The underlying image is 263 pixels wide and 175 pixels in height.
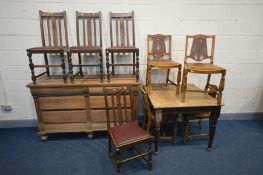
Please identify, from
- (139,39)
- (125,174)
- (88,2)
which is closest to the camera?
(125,174)

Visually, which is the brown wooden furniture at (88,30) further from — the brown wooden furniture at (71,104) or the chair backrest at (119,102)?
the chair backrest at (119,102)

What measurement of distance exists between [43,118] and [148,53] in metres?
1.67

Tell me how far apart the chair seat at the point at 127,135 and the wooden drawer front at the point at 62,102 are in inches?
24.9

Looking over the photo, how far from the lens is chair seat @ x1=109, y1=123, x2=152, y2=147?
1904mm

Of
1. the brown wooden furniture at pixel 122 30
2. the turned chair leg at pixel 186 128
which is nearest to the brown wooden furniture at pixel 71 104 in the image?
the brown wooden furniture at pixel 122 30

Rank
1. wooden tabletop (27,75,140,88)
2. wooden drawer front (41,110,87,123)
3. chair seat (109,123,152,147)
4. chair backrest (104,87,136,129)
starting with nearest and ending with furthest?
chair seat (109,123,152,147) → chair backrest (104,87,136,129) → wooden tabletop (27,75,140,88) → wooden drawer front (41,110,87,123)

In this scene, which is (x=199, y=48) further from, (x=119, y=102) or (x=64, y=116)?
(x=64, y=116)

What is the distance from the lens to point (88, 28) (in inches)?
104

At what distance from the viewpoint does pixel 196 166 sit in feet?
7.06

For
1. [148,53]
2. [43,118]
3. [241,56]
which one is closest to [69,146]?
[43,118]

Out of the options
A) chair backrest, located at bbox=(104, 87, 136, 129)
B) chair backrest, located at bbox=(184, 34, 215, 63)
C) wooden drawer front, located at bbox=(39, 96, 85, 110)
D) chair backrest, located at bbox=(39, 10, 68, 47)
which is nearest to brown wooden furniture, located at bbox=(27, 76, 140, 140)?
wooden drawer front, located at bbox=(39, 96, 85, 110)

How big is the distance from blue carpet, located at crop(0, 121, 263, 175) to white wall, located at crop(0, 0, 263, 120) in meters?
0.71

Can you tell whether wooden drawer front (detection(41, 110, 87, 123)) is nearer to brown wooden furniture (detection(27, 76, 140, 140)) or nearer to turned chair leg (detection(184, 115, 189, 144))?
brown wooden furniture (detection(27, 76, 140, 140))

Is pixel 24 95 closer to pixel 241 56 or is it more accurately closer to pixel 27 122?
pixel 27 122
